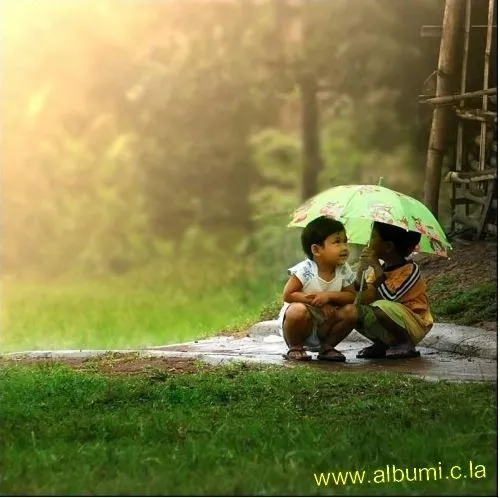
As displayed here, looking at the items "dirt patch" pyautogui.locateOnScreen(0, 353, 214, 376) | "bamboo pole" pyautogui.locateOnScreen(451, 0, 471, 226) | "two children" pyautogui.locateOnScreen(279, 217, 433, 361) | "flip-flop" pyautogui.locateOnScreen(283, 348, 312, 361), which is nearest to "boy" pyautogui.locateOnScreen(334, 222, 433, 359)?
"two children" pyautogui.locateOnScreen(279, 217, 433, 361)

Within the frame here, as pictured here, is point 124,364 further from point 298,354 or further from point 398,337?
point 398,337

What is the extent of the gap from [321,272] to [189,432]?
1477 millimetres

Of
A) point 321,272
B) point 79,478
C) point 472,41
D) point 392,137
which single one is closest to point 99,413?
point 79,478

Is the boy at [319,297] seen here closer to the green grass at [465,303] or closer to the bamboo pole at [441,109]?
the green grass at [465,303]

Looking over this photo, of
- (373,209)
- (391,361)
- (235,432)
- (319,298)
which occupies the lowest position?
(391,361)

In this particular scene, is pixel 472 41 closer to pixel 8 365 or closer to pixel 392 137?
pixel 392 137

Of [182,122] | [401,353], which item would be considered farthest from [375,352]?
[182,122]

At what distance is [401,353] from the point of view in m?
4.54

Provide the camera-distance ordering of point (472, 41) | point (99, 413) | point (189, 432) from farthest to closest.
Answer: point (472, 41) → point (99, 413) → point (189, 432)

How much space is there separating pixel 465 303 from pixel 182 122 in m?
1.62

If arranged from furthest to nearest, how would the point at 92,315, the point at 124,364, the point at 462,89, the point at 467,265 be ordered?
the point at 467,265, the point at 462,89, the point at 92,315, the point at 124,364

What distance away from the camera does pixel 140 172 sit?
505cm

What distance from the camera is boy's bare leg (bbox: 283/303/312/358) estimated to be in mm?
4449

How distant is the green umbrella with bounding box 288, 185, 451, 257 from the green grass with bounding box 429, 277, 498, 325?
1.87 ft
